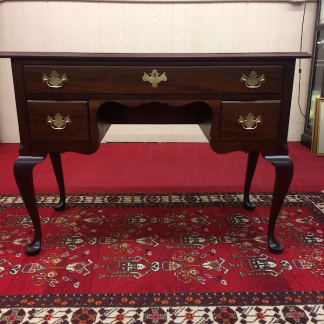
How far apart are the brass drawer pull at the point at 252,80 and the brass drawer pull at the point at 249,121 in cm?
13

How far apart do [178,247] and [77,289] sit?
1.81ft

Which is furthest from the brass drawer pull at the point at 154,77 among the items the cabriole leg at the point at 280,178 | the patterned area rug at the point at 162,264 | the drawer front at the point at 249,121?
the patterned area rug at the point at 162,264

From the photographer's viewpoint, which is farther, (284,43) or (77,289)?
(284,43)

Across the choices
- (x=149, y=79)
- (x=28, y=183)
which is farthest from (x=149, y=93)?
(x=28, y=183)

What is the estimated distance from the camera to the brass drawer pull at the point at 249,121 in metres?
1.45

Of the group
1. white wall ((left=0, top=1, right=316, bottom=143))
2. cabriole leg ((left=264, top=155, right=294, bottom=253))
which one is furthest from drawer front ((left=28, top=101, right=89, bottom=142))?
white wall ((left=0, top=1, right=316, bottom=143))

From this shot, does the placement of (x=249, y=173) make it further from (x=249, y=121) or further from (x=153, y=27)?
(x=153, y=27)

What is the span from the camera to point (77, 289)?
1.34m

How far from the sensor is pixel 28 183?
150 cm

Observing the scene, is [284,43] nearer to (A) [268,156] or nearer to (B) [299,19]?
(B) [299,19]

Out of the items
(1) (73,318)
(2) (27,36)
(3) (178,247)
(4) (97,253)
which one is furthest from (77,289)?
(2) (27,36)

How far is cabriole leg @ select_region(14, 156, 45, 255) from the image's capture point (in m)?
1.46

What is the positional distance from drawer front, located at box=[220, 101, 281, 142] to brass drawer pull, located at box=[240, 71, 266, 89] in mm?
75

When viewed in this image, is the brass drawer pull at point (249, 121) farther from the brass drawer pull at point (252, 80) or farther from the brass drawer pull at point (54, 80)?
the brass drawer pull at point (54, 80)
